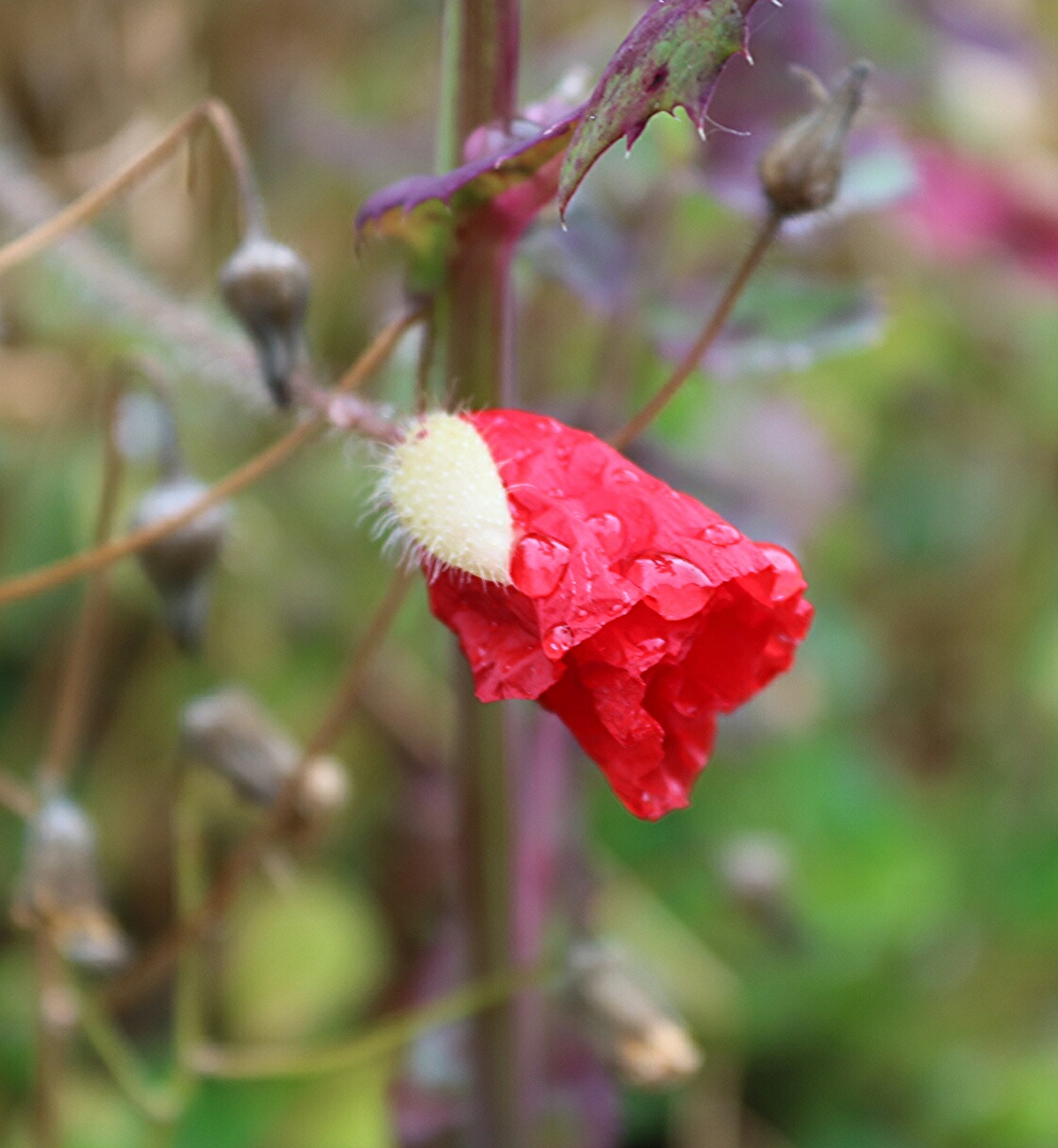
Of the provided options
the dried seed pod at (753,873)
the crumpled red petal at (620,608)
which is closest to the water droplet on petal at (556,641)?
the crumpled red petal at (620,608)

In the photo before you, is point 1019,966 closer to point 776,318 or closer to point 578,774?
point 578,774

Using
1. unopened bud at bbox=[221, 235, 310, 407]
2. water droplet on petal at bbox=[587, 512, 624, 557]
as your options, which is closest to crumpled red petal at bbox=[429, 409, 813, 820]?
water droplet on petal at bbox=[587, 512, 624, 557]

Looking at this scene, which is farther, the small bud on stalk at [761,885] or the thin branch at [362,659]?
the small bud on stalk at [761,885]

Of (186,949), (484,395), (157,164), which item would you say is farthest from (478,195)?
(186,949)

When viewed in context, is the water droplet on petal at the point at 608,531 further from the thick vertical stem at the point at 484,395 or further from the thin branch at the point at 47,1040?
the thin branch at the point at 47,1040

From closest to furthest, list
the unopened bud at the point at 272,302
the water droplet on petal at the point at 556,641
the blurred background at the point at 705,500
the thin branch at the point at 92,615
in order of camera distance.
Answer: the water droplet on petal at the point at 556,641, the unopened bud at the point at 272,302, the thin branch at the point at 92,615, the blurred background at the point at 705,500

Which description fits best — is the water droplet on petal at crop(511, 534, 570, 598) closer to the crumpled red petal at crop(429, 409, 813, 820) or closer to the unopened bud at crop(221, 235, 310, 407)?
the crumpled red petal at crop(429, 409, 813, 820)

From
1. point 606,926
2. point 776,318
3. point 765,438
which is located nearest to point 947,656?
point 765,438
